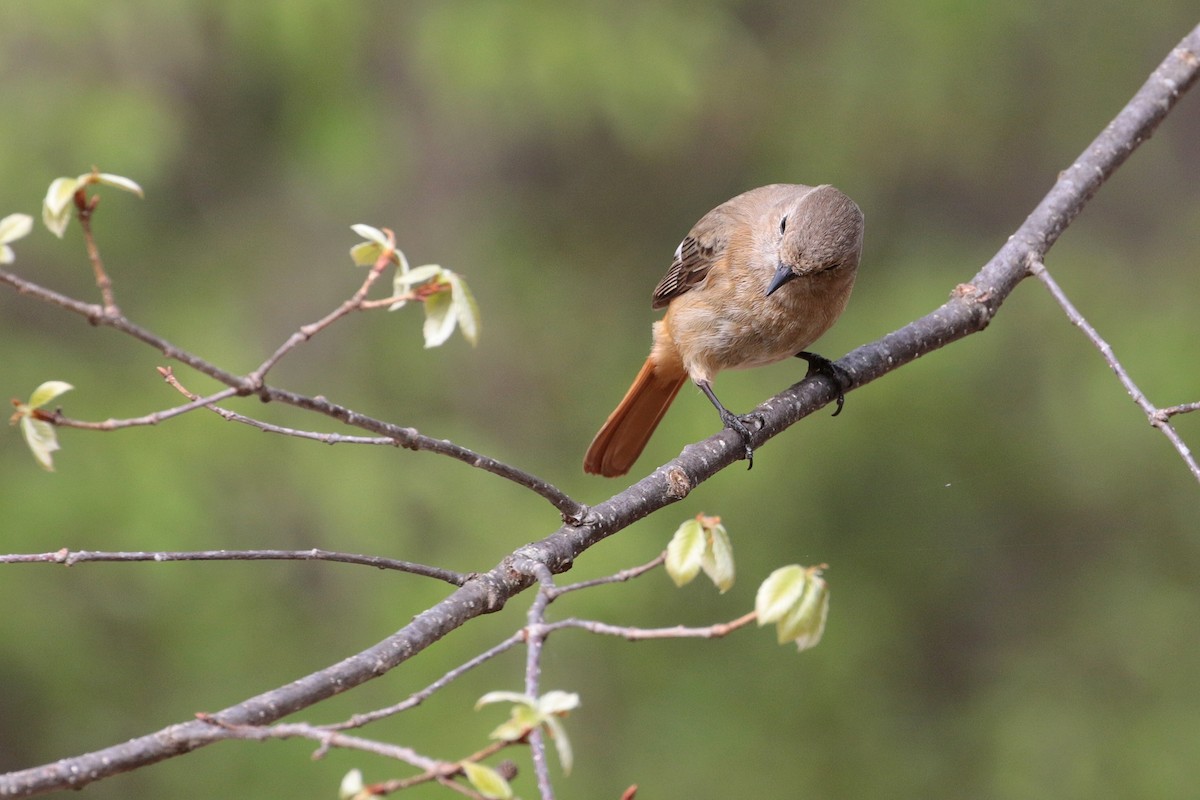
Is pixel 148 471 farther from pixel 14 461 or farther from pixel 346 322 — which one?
pixel 346 322

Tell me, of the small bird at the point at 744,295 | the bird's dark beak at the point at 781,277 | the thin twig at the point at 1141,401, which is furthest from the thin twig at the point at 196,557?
the bird's dark beak at the point at 781,277

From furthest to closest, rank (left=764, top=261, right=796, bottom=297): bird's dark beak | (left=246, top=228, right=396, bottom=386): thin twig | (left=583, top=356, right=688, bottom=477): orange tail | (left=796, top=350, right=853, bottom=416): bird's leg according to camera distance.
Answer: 1. (left=583, top=356, right=688, bottom=477): orange tail
2. (left=764, top=261, right=796, bottom=297): bird's dark beak
3. (left=796, top=350, right=853, bottom=416): bird's leg
4. (left=246, top=228, right=396, bottom=386): thin twig

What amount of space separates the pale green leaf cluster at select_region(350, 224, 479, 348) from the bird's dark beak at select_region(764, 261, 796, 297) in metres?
1.97

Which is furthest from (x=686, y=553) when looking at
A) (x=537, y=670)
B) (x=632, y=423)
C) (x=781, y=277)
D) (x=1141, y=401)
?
(x=632, y=423)

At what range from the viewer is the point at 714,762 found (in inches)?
236

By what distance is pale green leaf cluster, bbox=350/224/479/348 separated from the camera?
66.3 inches

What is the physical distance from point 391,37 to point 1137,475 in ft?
13.9

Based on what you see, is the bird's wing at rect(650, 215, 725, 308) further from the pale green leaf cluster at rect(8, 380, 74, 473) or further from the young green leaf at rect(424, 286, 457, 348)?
the pale green leaf cluster at rect(8, 380, 74, 473)

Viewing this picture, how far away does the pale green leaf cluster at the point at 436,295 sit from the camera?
1.68 m

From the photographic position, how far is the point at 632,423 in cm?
425

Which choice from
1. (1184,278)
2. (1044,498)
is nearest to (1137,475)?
(1044,498)

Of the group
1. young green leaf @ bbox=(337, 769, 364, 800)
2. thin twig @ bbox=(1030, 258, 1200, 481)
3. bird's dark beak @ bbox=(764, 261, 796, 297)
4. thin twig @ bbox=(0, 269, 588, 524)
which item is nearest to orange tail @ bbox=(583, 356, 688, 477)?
bird's dark beak @ bbox=(764, 261, 796, 297)

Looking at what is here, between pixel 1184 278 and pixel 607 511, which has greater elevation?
pixel 1184 278

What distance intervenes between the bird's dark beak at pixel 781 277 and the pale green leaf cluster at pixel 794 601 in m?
2.04
